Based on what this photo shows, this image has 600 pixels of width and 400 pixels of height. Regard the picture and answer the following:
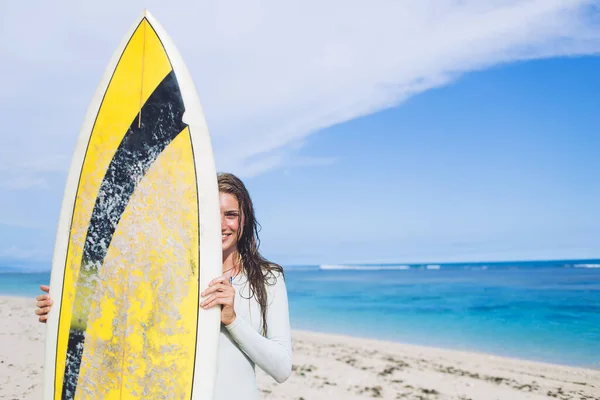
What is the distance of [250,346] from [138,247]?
0.74 metres

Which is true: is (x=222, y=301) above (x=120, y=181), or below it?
below

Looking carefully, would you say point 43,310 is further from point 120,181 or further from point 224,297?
point 224,297

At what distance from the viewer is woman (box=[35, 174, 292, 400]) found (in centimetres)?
151

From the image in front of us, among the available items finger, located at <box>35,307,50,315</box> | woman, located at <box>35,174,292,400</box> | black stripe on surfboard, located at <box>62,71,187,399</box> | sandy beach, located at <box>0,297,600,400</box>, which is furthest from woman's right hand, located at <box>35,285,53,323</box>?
sandy beach, located at <box>0,297,600,400</box>

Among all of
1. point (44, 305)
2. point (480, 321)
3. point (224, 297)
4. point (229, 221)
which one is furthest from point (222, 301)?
point (480, 321)

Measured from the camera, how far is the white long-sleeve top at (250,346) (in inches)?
59.2

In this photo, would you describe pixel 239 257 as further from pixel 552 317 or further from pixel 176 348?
pixel 552 317

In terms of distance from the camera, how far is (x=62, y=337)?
1.93 meters

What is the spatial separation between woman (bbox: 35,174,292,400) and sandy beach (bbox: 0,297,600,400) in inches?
138

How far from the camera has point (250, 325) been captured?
1.57 metres

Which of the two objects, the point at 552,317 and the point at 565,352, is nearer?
the point at 565,352

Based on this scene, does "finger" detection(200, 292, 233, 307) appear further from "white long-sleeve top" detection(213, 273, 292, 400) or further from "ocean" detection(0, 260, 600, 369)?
"ocean" detection(0, 260, 600, 369)

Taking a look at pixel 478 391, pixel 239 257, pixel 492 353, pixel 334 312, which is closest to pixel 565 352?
pixel 492 353

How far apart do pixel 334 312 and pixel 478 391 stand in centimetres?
1171
